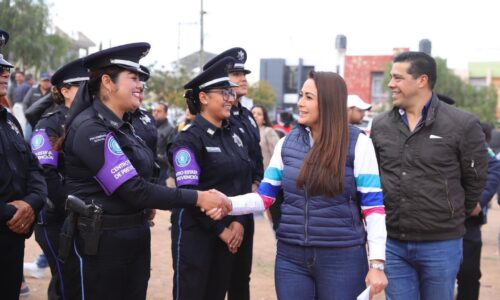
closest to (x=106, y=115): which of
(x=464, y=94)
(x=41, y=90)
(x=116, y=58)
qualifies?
(x=116, y=58)

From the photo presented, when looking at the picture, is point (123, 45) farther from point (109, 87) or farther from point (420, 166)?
point (420, 166)

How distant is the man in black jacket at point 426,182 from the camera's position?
400cm

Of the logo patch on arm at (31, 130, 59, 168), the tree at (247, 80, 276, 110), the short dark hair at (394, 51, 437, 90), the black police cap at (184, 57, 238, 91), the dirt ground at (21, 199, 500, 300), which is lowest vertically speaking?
the dirt ground at (21, 199, 500, 300)

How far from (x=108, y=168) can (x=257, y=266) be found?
15.3 feet

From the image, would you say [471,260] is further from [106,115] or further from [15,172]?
[15,172]

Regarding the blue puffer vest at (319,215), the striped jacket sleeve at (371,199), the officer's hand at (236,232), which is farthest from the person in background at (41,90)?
the striped jacket sleeve at (371,199)

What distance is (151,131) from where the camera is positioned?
576 centimetres

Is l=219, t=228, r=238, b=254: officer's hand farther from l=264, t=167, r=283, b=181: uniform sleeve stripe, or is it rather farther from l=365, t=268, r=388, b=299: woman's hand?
l=365, t=268, r=388, b=299: woman's hand

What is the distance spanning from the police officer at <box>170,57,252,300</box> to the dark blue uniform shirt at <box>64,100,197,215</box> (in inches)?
24.5

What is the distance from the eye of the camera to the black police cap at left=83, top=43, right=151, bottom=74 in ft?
11.8

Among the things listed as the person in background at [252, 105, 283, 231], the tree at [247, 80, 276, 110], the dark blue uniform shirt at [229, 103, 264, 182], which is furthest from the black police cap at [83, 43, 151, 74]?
the tree at [247, 80, 276, 110]

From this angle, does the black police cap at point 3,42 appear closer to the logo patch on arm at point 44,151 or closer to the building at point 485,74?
the logo patch on arm at point 44,151

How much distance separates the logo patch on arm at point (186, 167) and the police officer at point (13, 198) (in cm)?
93

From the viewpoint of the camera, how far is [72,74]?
5.07 m
